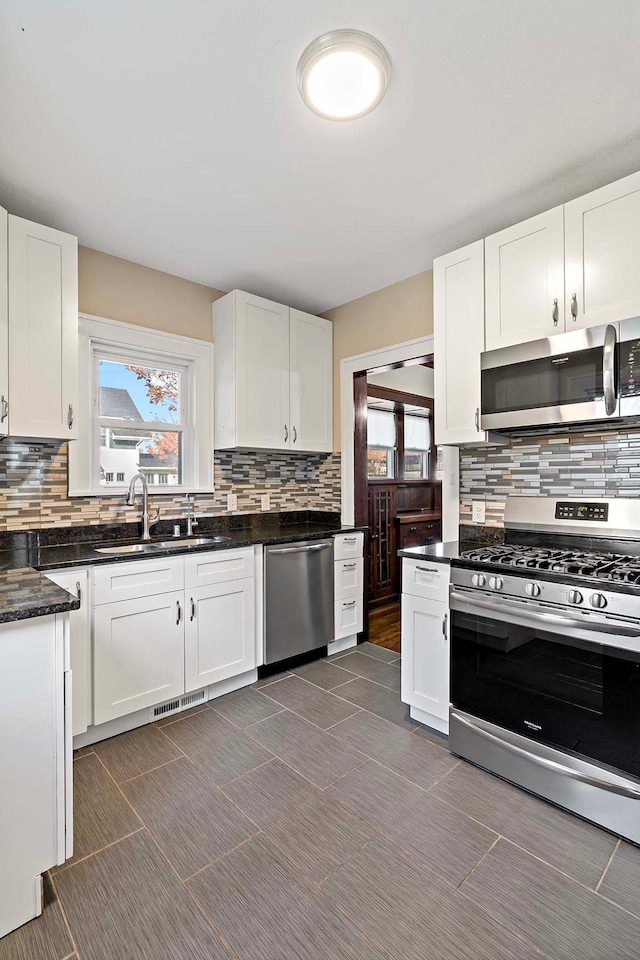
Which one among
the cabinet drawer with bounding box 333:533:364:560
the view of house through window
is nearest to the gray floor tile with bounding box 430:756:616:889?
the cabinet drawer with bounding box 333:533:364:560

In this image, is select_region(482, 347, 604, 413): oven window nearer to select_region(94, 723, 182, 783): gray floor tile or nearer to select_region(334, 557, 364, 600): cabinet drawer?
select_region(334, 557, 364, 600): cabinet drawer

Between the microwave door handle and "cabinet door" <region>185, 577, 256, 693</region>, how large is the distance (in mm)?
2113

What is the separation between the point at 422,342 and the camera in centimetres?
322

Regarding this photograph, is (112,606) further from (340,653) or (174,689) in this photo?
(340,653)

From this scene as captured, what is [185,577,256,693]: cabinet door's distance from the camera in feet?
8.66

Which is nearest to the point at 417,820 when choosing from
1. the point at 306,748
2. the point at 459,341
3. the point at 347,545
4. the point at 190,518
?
the point at 306,748

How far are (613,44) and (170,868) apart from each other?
3.08 metres

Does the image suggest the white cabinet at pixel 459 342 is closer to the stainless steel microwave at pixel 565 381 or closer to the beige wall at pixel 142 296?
the stainless steel microwave at pixel 565 381

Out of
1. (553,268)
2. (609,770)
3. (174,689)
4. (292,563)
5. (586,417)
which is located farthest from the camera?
(292,563)

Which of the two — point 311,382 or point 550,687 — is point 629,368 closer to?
point 550,687

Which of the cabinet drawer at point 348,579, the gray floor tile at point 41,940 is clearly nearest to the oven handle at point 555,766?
the cabinet drawer at point 348,579

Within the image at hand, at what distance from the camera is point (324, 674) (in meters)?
3.13

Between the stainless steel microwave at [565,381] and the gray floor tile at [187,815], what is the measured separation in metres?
2.09

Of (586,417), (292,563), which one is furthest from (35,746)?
(586,417)
